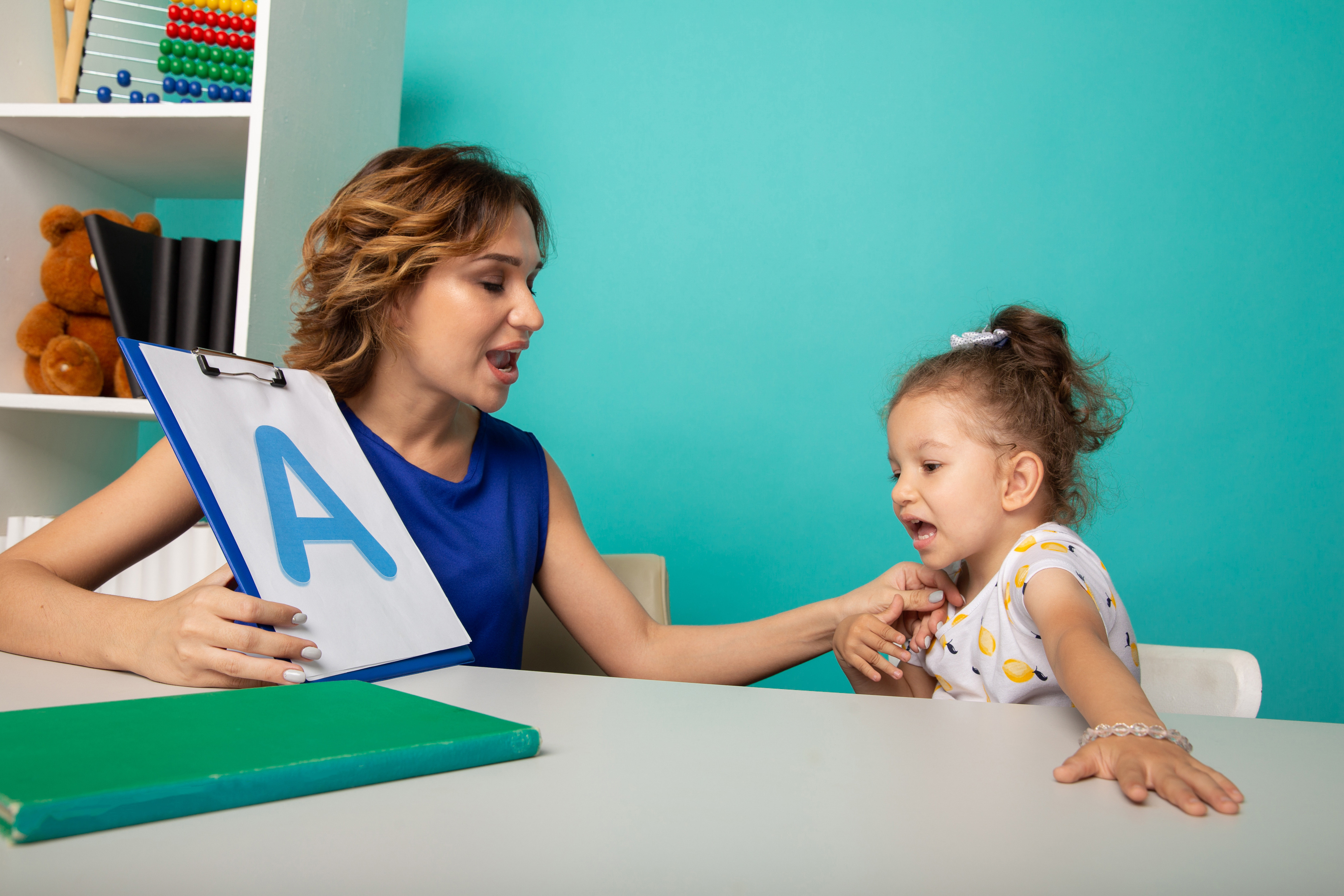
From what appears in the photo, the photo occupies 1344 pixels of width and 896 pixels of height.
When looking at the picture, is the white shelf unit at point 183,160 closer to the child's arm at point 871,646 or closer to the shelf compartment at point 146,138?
the shelf compartment at point 146,138

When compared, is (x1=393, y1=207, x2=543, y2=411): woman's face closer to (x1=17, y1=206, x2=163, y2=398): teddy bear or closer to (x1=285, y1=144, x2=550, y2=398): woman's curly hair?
(x1=285, y1=144, x2=550, y2=398): woman's curly hair

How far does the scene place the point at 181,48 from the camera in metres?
1.67

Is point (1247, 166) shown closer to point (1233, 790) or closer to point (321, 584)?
point (1233, 790)

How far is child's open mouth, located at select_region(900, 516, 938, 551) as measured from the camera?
1.16 metres

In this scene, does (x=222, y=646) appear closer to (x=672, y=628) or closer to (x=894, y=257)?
(x=672, y=628)

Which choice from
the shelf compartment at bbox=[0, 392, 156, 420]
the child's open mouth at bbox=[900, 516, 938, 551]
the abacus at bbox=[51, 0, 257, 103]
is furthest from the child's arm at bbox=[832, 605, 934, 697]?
the abacus at bbox=[51, 0, 257, 103]

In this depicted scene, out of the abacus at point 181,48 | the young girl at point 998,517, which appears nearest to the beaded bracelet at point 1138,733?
the young girl at point 998,517

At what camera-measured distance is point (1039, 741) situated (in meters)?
0.62

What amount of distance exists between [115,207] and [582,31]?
1184 millimetres

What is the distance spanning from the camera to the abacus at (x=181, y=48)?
167 centimetres

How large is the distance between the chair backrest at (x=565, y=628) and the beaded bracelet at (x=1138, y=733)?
850 millimetres

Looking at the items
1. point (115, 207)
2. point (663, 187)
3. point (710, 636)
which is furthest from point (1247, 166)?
point (115, 207)

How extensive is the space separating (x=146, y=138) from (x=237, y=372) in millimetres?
1114

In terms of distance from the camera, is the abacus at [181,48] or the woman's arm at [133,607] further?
the abacus at [181,48]
